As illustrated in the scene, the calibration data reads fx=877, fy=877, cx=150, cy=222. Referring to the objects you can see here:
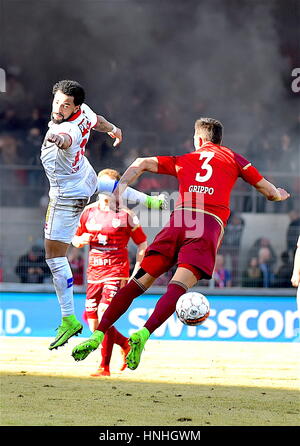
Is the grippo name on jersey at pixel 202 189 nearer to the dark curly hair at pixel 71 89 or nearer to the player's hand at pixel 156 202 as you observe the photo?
the player's hand at pixel 156 202

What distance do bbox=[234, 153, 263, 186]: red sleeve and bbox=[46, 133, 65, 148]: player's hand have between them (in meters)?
1.58

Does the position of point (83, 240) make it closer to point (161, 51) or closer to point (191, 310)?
point (191, 310)

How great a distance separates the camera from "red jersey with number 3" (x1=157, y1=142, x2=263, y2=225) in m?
7.68

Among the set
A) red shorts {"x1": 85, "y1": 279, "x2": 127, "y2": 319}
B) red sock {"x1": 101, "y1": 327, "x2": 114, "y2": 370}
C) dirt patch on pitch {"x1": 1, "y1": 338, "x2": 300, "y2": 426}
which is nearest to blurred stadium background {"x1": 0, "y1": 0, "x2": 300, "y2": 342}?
dirt patch on pitch {"x1": 1, "y1": 338, "x2": 300, "y2": 426}

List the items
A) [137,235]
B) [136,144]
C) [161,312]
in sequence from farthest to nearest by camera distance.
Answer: [136,144] < [137,235] < [161,312]

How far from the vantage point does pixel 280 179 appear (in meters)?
15.9

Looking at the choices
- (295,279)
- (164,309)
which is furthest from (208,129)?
(295,279)

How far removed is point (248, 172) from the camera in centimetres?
776

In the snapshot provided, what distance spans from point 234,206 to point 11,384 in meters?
7.64

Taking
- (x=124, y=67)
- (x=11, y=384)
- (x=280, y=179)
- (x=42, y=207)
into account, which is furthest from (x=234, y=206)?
(x=11, y=384)

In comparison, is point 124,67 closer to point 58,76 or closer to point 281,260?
point 58,76

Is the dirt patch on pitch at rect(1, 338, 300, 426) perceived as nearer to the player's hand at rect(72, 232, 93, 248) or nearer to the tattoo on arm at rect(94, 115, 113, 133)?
the player's hand at rect(72, 232, 93, 248)

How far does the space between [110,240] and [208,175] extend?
267 centimetres

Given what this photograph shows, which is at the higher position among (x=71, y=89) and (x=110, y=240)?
(x=71, y=89)
